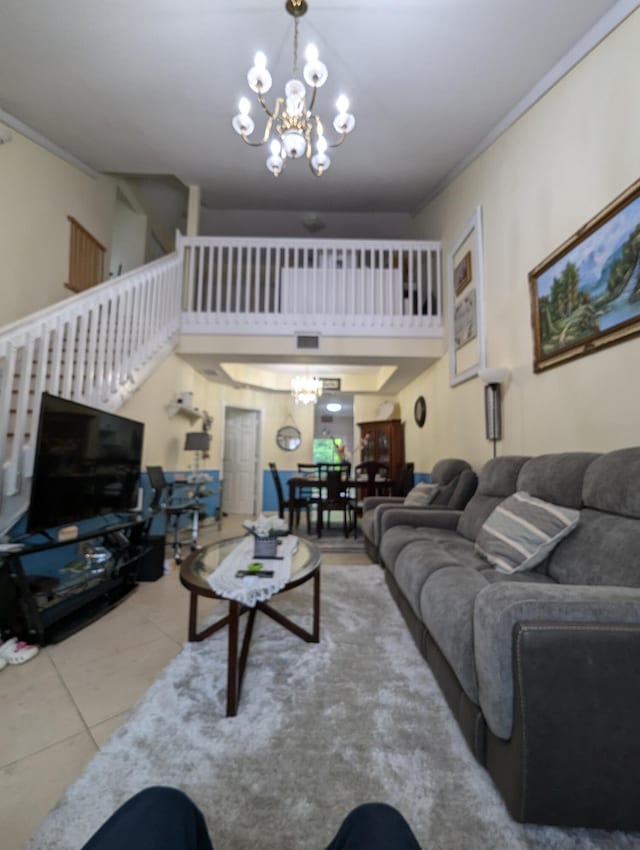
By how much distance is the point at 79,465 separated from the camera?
2.42m

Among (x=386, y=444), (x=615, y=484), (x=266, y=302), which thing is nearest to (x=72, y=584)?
(x=615, y=484)

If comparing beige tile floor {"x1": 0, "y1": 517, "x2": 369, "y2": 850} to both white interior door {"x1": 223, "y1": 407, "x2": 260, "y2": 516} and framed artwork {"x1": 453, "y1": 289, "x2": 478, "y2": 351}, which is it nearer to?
framed artwork {"x1": 453, "y1": 289, "x2": 478, "y2": 351}

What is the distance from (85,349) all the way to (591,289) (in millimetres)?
3593

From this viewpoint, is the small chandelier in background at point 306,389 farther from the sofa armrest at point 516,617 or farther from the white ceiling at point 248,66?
the sofa armrest at point 516,617

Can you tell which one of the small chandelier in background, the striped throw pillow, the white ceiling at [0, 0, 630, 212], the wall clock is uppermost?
the white ceiling at [0, 0, 630, 212]

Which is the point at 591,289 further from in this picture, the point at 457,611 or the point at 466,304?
the point at 457,611

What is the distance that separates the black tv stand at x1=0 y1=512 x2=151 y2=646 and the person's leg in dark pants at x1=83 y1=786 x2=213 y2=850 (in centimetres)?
186

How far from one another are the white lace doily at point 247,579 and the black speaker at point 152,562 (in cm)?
136

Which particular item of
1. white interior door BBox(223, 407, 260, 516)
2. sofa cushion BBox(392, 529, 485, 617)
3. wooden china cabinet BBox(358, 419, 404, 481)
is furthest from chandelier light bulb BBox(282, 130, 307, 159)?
white interior door BBox(223, 407, 260, 516)

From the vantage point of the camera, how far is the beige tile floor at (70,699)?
3.74 ft

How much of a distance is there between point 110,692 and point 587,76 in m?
4.25

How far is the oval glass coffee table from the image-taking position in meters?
1.49

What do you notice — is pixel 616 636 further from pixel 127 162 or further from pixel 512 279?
pixel 127 162

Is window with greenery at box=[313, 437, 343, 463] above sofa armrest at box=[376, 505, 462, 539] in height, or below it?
above
